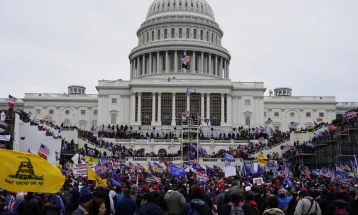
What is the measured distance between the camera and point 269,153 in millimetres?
70125

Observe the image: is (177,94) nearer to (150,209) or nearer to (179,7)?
(179,7)

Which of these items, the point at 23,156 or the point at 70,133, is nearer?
the point at 23,156

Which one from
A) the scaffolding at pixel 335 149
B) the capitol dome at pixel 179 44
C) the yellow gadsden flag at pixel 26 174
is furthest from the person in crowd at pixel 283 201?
the capitol dome at pixel 179 44

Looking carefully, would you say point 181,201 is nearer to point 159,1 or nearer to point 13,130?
point 13,130

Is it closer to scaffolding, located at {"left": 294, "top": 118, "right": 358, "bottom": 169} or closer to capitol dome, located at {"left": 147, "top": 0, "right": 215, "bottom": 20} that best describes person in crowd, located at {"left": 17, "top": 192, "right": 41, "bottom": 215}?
scaffolding, located at {"left": 294, "top": 118, "right": 358, "bottom": 169}

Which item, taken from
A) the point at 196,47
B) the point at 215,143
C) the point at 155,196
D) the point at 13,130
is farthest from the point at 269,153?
the point at 155,196

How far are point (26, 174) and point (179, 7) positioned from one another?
367 ft

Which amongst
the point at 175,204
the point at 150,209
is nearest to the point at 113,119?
the point at 175,204

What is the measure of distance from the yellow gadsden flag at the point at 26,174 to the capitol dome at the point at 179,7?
10956cm

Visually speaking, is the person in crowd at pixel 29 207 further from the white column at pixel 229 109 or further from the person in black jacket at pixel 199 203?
the white column at pixel 229 109

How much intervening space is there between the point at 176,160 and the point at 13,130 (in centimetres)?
2202

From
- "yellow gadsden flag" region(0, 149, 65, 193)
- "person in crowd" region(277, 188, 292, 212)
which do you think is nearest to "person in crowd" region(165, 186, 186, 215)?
"yellow gadsden flag" region(0, 149, 65, 193)

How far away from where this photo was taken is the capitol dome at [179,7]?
120500mm

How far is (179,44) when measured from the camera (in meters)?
112
